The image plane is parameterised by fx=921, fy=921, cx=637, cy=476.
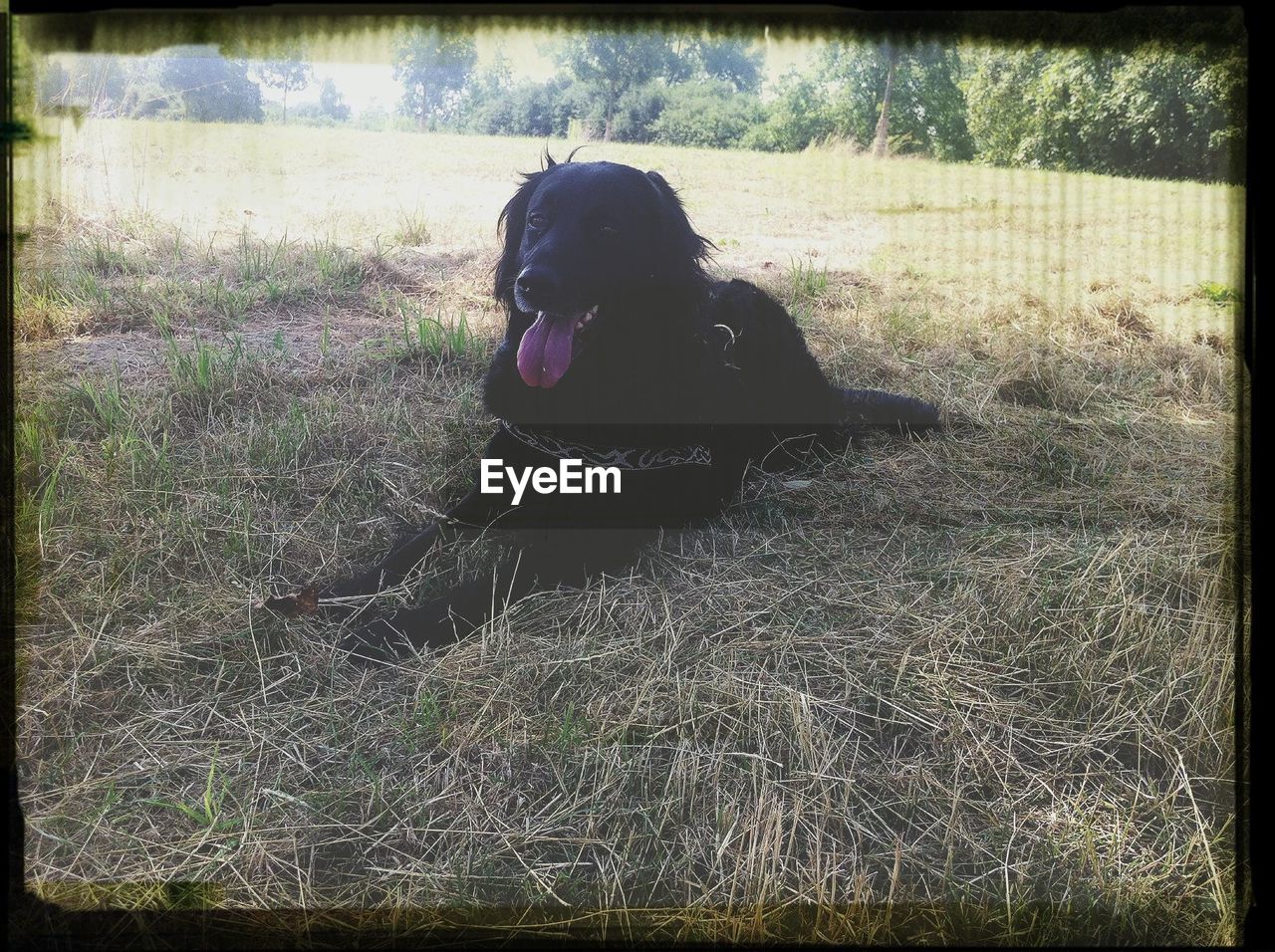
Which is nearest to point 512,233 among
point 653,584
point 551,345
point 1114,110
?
point 551,345

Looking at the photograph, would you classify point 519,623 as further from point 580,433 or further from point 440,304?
point 440,304

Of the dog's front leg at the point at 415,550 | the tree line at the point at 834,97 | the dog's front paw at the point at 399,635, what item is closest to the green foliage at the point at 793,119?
the tree line at the point at 834,97

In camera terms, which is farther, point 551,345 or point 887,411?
point 887,411

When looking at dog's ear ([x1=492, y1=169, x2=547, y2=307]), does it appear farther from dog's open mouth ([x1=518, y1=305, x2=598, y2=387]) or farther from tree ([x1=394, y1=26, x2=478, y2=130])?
tree ([x1=394, y1=26, x2=478, y2=130])

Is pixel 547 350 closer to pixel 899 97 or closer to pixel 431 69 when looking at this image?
pixel 431 69

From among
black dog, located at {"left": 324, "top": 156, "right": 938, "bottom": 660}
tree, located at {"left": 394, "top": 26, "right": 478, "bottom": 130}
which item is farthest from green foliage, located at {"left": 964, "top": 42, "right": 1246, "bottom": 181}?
tree, located at {"left": 394, "top": 26, "right": 478, "bottom": 130}

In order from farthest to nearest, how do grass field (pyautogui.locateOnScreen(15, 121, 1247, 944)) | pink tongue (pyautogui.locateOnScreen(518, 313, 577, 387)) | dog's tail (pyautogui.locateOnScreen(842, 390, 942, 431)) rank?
dog's tail (pyautogui.locateOnScreen(842, 390, 942, 431)) < pink tongue (pyautogui.locateOnScreen(518, 313, 577, 387)) < grass field (pyautogui.locateOnScreen(15, 121, 1247, 944))
